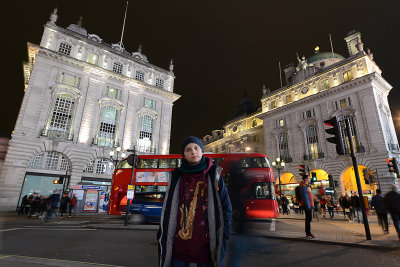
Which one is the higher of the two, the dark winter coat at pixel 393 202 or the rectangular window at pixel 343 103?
the rectangular window at pixel 343 103

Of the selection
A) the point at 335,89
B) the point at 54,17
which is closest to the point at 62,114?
the point at 54,17

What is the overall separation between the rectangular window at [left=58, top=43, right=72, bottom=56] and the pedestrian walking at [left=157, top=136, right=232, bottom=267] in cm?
3185

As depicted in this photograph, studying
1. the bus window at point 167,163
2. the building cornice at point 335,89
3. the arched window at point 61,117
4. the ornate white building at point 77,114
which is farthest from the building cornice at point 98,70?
the bus window at point 167,163

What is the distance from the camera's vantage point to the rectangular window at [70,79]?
2617cm

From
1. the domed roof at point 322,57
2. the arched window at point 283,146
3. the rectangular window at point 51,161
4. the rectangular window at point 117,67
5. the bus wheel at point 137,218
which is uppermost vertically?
the domed roof at point 322,57

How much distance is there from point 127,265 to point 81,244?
303 centimetres

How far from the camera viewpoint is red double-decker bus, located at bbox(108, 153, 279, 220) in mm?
11727

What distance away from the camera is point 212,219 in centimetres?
225

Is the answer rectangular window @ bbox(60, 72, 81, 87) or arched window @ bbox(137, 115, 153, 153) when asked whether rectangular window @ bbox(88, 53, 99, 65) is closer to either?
rectangular window @ bbox(60, 72, 81, 87)

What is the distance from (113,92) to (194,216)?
3081 cm

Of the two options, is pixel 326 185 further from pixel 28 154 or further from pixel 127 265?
pixel 28 154

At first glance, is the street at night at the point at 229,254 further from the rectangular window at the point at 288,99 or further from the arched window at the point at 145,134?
the rectangular window at the point at 288,99

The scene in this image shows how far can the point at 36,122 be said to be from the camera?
23125 mm

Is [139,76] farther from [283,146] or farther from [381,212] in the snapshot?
[381,212]
